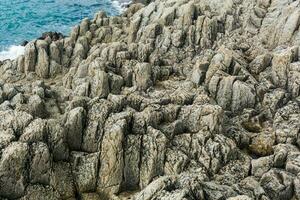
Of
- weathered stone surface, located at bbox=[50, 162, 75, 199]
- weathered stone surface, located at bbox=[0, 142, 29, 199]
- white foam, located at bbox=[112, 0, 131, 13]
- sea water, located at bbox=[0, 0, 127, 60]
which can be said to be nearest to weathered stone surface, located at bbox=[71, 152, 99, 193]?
weathered stone surface, located at bbox=[50, 162, 75, 199]

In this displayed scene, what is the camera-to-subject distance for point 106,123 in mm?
46906

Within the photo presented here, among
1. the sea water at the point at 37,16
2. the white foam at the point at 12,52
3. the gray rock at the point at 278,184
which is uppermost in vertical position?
the gray rock at the point at 278,184

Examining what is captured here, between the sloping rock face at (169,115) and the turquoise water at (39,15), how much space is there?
34.3 meters

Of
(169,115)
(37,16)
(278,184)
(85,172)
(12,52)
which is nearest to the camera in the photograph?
(278,184)

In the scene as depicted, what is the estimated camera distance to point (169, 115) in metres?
49.7

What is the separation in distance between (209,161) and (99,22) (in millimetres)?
42699

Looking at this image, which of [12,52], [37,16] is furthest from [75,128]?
[37,16]

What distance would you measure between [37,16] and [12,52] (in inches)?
1026

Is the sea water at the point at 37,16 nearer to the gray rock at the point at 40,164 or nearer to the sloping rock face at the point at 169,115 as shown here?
the sloping rock face at the point at 169,115

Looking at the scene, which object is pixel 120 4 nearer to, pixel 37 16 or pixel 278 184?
pixel 37 16

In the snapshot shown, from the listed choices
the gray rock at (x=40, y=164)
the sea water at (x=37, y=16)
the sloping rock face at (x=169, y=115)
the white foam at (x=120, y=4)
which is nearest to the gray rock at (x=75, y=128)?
the sloping rock face at (x=169, y=115)

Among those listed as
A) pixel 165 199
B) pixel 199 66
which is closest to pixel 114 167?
pixel 165 199

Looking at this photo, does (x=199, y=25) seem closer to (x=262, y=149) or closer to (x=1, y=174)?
(x=262, y=149)

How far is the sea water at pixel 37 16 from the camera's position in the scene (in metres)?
102
